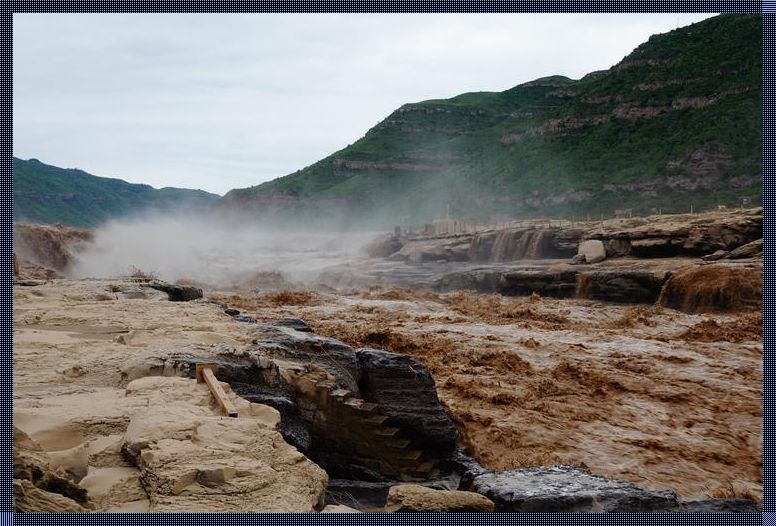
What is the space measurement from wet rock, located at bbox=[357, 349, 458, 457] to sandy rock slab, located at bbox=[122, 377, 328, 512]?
2.53 m

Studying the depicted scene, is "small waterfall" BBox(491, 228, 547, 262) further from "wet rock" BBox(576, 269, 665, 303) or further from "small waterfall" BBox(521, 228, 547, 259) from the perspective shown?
"wet rock" BBox(576, 269, 665, 303)

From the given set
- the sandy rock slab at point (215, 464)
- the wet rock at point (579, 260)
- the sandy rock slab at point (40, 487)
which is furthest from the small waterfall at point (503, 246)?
the sandy rock slab at point (40, 487)

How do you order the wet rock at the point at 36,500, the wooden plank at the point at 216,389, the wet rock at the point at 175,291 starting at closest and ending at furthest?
1. the wet rock at the point at 36,500
2. the wooden plank at the point at 216,389
3. the wet rock at the point at 175,291

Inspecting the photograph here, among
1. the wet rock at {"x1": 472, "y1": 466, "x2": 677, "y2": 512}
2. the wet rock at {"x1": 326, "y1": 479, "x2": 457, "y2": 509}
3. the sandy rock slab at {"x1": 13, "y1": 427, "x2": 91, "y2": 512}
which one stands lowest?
the wet rock at {"x1": 326, "y1": 479, "x2": 457, "y2": 509}

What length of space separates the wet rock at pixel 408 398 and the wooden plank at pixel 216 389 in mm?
2186

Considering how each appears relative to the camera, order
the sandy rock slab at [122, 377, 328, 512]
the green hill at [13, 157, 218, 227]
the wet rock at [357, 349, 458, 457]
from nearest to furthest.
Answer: the sandy rock slab at [122, 377, 328, 512] → the wet rock at [357, 349, 458, 457] → the green hill at [13, 157, 218, 227]

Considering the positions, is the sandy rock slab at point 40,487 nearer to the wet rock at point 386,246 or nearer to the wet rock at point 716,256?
the wet rock at point 716,256

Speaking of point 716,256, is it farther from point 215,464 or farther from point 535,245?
point 215,464

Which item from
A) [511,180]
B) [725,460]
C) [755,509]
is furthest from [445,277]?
[511,180]

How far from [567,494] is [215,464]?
2.57m

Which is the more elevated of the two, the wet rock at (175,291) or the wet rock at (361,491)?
the wet rock at (175,291)

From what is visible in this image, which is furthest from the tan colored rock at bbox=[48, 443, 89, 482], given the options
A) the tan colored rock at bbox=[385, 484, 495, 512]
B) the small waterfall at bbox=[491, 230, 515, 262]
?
the small waterfall at bbox=[491, 230, 515, 262]

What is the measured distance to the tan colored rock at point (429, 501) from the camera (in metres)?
3.58

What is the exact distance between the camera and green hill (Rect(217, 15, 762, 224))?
52.2 metres
